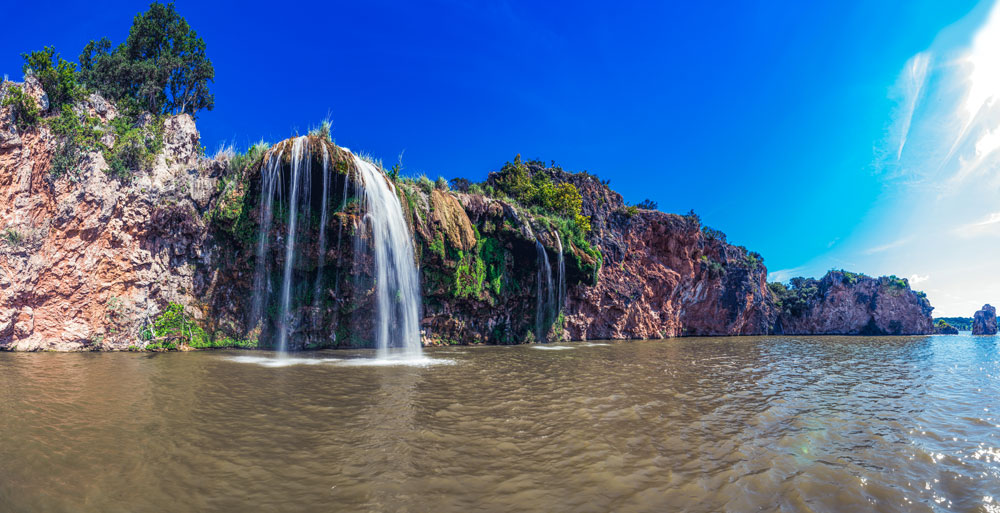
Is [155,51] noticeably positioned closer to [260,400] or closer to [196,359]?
[196,359]

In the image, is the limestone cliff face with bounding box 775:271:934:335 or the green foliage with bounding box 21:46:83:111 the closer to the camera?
the green foliage with bounding box 21:46:83:111

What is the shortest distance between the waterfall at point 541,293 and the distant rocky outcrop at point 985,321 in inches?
4155

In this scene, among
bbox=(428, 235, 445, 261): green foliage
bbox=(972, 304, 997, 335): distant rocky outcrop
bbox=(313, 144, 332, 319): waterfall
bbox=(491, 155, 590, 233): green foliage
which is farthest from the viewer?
bbox=(972, 304, 997, 335): distant rocky outcrop

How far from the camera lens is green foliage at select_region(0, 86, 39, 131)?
1352 cm

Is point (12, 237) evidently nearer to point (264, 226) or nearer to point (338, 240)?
point (264, 226)

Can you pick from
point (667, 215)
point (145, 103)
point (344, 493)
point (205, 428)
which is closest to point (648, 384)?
point (344, 493)

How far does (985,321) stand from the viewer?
7594 cm

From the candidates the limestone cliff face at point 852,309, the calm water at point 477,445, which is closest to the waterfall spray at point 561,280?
the calm water at point 477,445

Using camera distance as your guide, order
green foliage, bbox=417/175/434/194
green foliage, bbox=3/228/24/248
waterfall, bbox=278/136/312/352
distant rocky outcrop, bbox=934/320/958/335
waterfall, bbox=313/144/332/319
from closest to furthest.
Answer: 1. green foliage, bbox=3/228/24/248
2. waterfall, bbox=278/136/312/352
3. waterfall, bbox=313/144/332/319
4. green foliage, bbox=417/175/434/194
5. distant rocky outcrop, bbox=934/320/958/335

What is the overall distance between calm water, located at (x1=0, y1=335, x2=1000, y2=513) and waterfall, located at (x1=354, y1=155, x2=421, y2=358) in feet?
26.7

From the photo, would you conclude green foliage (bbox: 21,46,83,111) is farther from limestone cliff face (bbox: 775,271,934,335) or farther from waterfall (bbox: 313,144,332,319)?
limestone cliff face (bbox: 775,271,934,335)

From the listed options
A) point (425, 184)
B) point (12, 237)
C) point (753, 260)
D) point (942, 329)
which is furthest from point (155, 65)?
point (942, 329)

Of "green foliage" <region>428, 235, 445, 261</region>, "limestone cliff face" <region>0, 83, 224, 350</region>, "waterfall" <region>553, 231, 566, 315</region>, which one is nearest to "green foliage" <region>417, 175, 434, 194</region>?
"green foliage" <region>428, 235, 445, 261</region>

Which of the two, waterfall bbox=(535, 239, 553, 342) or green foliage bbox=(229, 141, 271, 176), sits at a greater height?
green foliage bbox=(229, 141, 271, 176)
